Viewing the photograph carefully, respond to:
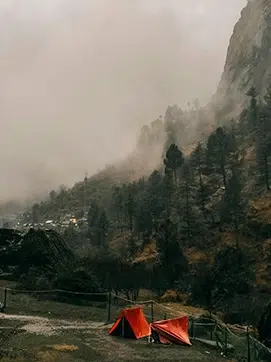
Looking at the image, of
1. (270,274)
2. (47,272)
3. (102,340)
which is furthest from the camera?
(270,274)

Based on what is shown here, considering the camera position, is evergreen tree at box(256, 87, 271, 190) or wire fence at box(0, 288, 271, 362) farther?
evergreen tree at box(256, 87, 271, 190)

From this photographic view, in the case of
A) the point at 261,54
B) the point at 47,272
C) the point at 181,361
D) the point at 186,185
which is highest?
the point at 261,54

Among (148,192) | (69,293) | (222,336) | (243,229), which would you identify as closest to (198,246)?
(243,229)

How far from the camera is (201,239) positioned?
87.8 m

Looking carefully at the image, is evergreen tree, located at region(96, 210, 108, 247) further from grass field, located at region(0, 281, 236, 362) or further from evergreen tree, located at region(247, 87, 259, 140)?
grass field, located at region(0, 281, 236, 362)

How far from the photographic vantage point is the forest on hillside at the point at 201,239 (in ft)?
218

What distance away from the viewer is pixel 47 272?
5100cm

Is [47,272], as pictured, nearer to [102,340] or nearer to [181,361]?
[102,340]

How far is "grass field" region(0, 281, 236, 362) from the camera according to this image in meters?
23.5

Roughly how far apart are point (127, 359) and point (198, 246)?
6498 cm

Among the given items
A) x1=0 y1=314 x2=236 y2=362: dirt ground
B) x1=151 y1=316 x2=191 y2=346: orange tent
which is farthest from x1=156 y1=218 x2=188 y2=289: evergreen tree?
x1=151 y1=316 x2=191 y2=346: orange tent

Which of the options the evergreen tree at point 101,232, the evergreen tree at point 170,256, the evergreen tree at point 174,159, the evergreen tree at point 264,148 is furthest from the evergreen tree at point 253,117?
the evergreen tree at point 170,256

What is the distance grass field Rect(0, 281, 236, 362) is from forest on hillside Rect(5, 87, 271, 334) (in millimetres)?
9616

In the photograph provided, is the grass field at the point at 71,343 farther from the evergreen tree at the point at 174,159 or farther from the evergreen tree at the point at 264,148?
the evergreen tree at the point at 174,159
